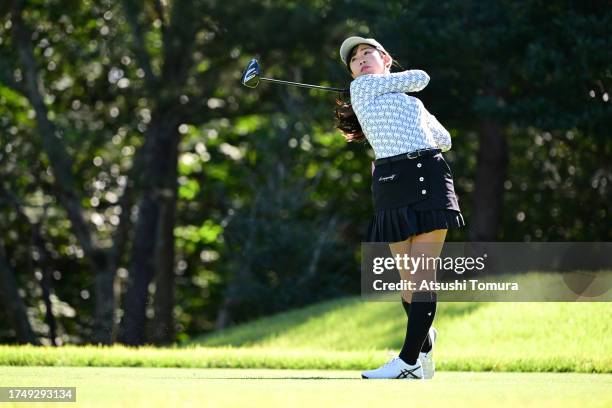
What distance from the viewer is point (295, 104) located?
19359mm

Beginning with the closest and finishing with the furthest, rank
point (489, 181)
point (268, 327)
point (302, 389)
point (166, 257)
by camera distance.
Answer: point (302, 389), point (268, 327), point (489, 181), point (166, 257)

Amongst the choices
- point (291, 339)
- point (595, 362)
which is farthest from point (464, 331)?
point (595, 362)

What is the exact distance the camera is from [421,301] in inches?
222

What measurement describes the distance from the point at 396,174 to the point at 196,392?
162 cm

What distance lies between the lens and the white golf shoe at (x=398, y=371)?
5.59m

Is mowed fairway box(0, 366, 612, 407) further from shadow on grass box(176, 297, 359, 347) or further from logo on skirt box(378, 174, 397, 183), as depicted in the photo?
shadow on grass box(176, 297, 359, 347)

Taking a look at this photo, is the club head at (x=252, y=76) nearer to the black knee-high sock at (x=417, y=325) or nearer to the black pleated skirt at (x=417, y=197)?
the black pleated skirt at (x=417, y=197)

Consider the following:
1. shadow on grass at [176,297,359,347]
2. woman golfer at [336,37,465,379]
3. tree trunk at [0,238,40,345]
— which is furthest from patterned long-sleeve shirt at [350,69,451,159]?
tree trunk at [0,238,40,345]

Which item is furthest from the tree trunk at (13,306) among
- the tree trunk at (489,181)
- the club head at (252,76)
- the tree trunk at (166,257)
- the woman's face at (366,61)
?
the woman's face at (366,61)

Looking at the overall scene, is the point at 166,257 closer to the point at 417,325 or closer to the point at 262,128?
the point at 262,128

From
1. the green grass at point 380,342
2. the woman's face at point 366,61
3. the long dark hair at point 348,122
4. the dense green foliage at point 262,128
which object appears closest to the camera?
the woman's face at point 366,61

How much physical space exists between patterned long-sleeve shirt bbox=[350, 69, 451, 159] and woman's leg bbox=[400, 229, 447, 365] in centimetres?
45

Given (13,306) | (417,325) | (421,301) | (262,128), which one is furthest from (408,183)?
(13,306)

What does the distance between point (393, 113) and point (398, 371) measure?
125cm
